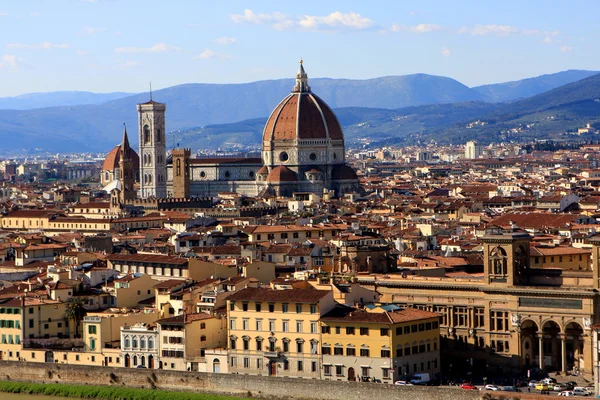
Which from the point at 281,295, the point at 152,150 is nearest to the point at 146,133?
the point at 152,150

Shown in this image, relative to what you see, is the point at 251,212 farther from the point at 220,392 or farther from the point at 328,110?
the point at 220,392

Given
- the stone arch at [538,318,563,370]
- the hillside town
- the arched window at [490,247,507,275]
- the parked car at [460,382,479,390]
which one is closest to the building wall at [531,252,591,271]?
the hillside town

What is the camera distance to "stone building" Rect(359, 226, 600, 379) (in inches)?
1962

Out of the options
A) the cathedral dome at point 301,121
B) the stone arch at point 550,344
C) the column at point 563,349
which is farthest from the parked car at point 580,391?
the cathedral dome at point 301,121

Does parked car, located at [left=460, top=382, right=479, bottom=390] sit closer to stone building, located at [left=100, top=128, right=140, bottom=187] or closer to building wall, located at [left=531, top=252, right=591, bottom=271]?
building wall, located at [left=531, top=252, right=591, bottom=271]

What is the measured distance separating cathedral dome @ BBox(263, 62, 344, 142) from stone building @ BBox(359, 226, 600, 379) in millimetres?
105884

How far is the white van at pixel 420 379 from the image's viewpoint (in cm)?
4872

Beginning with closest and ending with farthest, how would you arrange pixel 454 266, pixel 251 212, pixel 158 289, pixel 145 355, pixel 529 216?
pixel 145 355, pixel 158 289, pixel 454 266, pixel 529 216, pixel 251 212

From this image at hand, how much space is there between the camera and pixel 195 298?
2202 inches

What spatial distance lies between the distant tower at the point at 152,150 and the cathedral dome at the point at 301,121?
10.4 m

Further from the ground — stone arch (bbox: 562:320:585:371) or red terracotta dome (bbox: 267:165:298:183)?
red terracotta dome (bbox: 267:165:298:183)

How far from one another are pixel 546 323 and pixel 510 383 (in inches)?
120

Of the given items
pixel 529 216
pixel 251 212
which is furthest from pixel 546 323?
pixel 251 212

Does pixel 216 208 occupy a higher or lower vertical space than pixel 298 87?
lower
